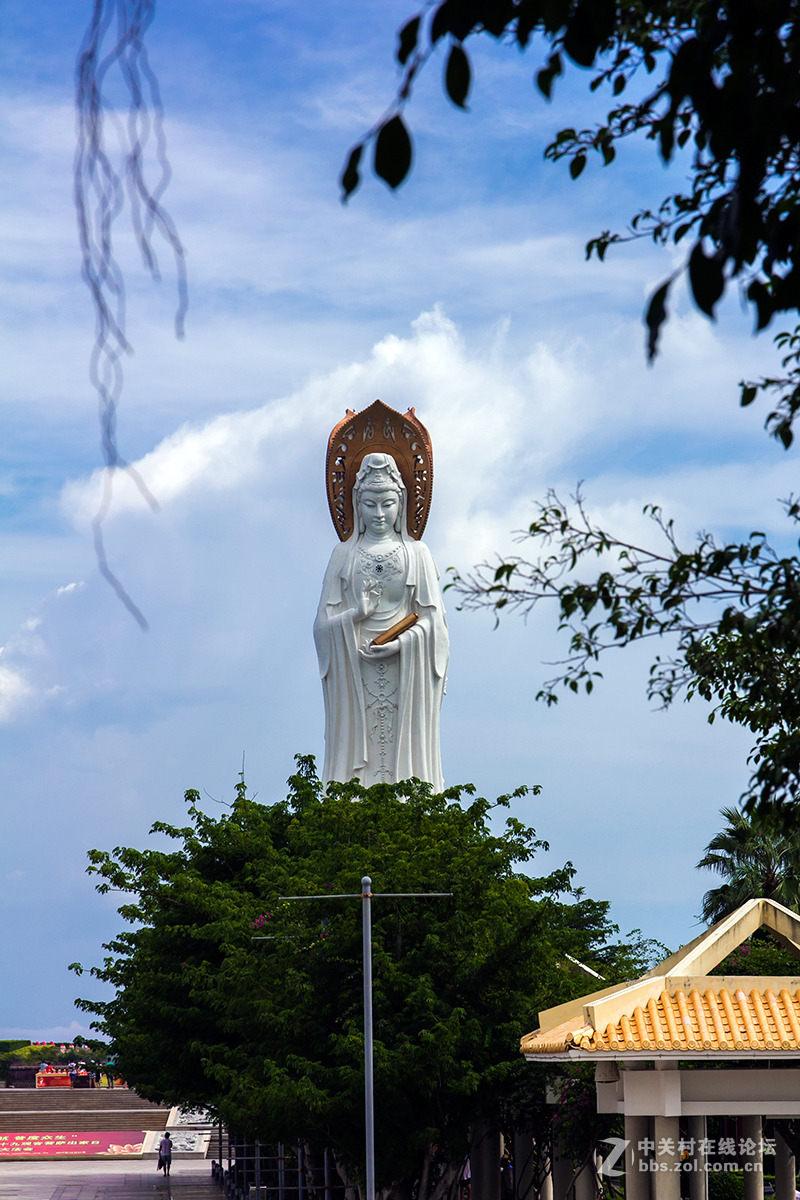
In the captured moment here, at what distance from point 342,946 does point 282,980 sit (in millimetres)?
1132

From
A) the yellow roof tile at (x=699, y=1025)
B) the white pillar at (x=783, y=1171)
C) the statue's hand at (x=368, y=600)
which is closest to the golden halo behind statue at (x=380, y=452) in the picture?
the statue's hand at (x=368, y=600)

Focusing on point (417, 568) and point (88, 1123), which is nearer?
point (417, 568)

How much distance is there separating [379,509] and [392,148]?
28646mm

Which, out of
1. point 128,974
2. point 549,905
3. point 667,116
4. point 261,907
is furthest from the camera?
point 128,974

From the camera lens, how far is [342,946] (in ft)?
68.3

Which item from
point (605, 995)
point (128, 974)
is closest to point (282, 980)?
point (605, 995)

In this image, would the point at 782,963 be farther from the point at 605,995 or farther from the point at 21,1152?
the point at 21,1152

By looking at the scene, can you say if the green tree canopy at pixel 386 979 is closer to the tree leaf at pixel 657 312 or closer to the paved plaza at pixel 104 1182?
the paved plaza at pixel 104 1182

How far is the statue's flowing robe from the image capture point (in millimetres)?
32312

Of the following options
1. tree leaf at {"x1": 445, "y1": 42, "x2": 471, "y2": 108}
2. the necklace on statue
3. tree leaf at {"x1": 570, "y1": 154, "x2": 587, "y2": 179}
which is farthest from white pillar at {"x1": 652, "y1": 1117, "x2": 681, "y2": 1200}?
the necklace on statue

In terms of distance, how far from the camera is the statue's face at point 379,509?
3316cm

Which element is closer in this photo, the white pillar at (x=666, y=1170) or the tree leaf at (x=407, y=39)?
the tree leaf at (x=407, y=39)

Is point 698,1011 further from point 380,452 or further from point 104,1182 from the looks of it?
point 104,1182

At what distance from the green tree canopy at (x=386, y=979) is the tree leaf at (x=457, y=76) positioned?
16067 mm
